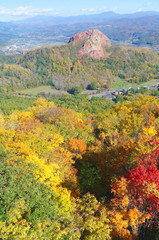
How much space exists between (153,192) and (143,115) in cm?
3288

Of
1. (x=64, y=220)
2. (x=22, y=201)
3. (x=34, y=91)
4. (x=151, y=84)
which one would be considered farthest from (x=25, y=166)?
(x=151, y=84)

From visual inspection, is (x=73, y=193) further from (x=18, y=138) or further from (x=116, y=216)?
(x=18, y=138)

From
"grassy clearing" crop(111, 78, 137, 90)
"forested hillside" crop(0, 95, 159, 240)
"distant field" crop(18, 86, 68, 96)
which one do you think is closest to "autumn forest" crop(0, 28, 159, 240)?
"forested hillside" crop(0, 95, 159, 240)

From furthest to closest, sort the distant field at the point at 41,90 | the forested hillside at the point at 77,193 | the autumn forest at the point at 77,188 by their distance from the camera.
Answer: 1. the distant field at the point at 41,90
2. the autumn forest at the point at 77,188
3. the forested hillside at the point at 77,193

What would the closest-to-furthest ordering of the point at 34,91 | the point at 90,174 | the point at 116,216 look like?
1. the point at 116,216
2. the point at 90,174
3. the point at 34,91

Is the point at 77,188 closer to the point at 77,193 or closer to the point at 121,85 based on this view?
the point at 77,193

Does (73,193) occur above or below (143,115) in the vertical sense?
below

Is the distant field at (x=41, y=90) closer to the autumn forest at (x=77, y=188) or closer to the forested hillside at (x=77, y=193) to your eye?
the autumn forest at (x=77, y=188)

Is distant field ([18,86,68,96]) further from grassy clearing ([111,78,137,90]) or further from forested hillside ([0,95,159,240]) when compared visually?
forested hillside ([0,95,159,240])

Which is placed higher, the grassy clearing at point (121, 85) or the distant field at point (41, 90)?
the grassy clearing at point (121, 85)

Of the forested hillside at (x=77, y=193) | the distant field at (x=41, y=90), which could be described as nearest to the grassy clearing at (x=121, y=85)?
the distant field at (x=41, y=90)

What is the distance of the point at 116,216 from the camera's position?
18656 millimetres

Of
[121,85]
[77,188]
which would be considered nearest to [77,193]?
[77,188]

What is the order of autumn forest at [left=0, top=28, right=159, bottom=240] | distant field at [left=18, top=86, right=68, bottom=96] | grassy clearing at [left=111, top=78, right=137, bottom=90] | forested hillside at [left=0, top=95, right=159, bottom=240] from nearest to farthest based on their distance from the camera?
forested hillside at [left=0, top=95, right=159, bottom=240] < autumn forest at [left=0, top=28, right=159, bottom=240] < distant field at [left=18, top=86, right=68, bottom=96] < grassy clearing at [left=111, top=78, right=137, bottom=90]
